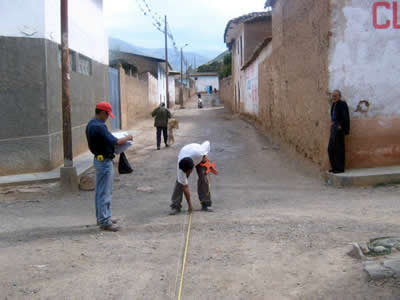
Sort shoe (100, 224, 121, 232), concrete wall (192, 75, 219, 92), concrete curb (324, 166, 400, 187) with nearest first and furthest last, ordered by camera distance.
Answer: shoe (100, 224, 121, 232)
concrete curb (324, 166, 400, 187)
concrete wall (192, 75, 219, 92)

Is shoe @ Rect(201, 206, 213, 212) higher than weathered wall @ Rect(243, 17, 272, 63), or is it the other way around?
weathered wall @ Rect(243, 17, 272, 63)

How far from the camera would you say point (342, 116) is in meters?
8.23

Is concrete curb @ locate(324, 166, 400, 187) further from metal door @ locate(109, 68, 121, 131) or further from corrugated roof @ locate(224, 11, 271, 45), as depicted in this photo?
corrugated roof @ locate(224, 11, 271, 45)

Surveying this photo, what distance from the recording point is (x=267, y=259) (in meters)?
4.58

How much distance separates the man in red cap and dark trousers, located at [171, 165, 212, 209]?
1061 millimetres

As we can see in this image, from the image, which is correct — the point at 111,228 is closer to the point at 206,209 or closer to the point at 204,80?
Answer: the point at 206,209

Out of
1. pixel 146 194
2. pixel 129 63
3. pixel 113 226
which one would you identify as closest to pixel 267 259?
pixel 113 226

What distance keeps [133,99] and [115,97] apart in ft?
15.4

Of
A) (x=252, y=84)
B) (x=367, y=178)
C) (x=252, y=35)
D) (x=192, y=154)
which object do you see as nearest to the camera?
(x=192, y=154)

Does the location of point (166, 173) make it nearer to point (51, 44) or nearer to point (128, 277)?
point (51, 44)

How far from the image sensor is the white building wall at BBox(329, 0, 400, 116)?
8461 mm

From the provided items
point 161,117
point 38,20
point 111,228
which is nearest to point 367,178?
point 111,228

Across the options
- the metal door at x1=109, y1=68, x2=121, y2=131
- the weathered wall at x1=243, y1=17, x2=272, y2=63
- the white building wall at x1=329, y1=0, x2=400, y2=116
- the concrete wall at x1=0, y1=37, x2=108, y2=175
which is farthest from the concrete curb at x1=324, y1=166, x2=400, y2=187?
the weathered wall at x1=243, y1=17, x2=272, y2=63

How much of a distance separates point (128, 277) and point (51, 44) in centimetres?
643
